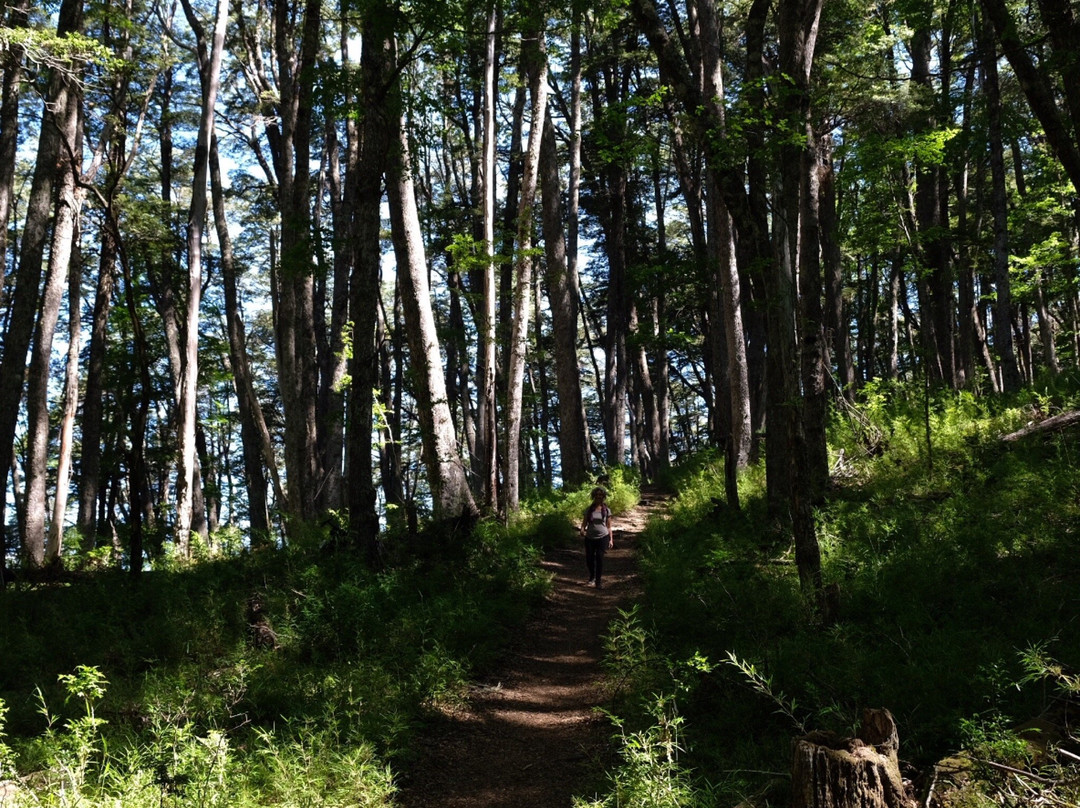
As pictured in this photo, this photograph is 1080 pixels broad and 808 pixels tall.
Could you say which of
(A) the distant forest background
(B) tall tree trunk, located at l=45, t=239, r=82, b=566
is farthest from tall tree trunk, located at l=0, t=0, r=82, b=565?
(B) tall tree trunk, located at l=45, t=239, r=82, b=566

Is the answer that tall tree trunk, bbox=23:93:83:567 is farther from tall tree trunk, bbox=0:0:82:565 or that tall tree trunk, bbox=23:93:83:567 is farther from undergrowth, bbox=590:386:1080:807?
undergrowth, bbox=590:386:1080:807

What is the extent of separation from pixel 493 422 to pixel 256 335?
2505cm

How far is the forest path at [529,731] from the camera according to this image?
543cm

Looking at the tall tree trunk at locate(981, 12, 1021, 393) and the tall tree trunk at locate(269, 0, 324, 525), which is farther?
the tall tree trunk at locate(981, 12, 1021, 393)

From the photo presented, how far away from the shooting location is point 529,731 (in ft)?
21.3

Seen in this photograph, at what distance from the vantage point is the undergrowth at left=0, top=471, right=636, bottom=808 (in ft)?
15.6

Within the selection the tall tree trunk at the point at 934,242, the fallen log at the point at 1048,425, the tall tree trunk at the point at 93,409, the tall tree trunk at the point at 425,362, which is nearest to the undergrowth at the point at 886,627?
the fallen log at the point at 1048,425

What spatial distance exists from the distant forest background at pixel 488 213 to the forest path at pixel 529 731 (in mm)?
2455

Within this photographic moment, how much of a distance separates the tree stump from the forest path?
6.14 ft

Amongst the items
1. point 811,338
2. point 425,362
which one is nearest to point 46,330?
point 425,362

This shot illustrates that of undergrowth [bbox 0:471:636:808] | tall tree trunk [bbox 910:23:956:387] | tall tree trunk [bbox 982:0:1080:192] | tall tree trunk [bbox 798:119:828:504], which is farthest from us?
tall tree trunk [bbox 910:23:956:387]

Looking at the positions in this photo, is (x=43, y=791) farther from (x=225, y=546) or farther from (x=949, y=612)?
(x=225, y=546)

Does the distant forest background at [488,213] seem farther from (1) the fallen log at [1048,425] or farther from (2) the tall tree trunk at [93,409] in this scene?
(1) the fallen log at [1048,425]

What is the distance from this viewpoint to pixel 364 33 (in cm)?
927
